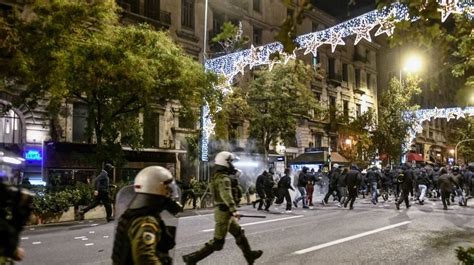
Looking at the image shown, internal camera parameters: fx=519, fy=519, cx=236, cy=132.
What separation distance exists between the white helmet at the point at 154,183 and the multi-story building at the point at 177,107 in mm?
16012

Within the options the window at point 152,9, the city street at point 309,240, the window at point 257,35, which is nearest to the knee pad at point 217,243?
the city street at point 309,240

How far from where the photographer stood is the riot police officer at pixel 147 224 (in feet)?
10.8

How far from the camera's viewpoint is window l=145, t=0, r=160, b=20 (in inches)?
1127

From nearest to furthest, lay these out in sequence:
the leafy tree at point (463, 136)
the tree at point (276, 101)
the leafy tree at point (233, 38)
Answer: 1. the leafy tree at point (233, 38)
2. the tree at point (276, 101)
3. the leafy tree at point (463, 136)

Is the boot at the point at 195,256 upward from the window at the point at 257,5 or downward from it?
downward

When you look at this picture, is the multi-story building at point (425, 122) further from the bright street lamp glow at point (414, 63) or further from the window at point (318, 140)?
the bright street lamp glow at point (414, 63)

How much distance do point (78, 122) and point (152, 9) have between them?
7.93 meters

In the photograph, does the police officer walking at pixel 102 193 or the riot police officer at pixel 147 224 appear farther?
the police officer walking at pixel 102 193

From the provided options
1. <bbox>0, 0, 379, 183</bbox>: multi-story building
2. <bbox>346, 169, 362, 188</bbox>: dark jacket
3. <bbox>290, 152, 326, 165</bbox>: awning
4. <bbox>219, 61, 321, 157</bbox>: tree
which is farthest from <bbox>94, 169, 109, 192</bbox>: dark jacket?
<bbox>290, 152, 326, 165</bbox>: awning

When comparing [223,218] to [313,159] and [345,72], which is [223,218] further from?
[345,72]

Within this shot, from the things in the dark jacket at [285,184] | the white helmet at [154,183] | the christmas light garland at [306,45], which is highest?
the christmas light garland at [306,45]

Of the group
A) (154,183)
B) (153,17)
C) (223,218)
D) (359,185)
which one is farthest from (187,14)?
(154,183)

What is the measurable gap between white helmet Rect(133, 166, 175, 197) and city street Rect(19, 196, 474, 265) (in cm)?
485

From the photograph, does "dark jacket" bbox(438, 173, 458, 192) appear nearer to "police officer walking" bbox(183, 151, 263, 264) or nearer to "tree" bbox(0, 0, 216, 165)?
"tree" bbox(0, 0, 216, 165)
